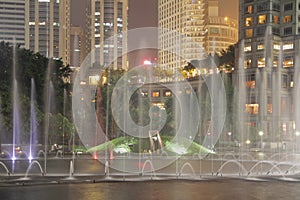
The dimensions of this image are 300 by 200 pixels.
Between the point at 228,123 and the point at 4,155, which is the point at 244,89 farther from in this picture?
the point at 4,155

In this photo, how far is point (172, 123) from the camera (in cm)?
5778

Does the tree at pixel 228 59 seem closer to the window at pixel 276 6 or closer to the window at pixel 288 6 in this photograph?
the window at pixel 276 6

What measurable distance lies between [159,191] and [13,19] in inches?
7223

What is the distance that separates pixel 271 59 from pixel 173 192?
232 ft

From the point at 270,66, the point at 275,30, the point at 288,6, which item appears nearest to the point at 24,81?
the point at 270,66

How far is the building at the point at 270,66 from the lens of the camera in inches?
3184

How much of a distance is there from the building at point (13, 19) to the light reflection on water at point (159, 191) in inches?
6896

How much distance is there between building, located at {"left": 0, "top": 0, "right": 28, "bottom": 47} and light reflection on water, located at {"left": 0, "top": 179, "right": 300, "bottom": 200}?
175m

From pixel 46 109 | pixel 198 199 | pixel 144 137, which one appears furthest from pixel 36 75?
pixel 198 199

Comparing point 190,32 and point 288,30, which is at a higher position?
point 190,32

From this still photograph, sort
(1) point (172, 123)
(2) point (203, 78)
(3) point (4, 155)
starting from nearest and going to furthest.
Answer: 1. (3) point (4, 155)
2. (1) point (172, 123)
3. (2) point (203, 78)

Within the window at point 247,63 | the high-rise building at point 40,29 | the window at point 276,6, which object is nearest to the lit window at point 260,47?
the window at point 247,63

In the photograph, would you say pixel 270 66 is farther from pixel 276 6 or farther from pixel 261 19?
pixel 276 6

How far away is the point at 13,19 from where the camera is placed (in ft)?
623
